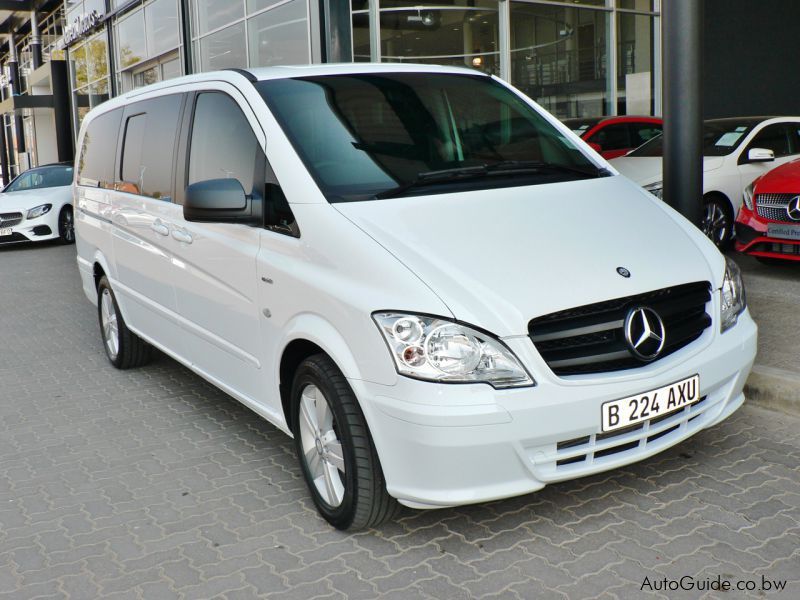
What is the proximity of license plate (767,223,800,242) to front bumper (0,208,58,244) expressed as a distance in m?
12.3

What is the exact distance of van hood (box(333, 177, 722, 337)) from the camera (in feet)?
10.2

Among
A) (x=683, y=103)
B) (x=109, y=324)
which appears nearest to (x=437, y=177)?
(x=683, y=103)

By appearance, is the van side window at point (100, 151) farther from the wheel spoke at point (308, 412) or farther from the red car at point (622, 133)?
the red car at point (622, 133)

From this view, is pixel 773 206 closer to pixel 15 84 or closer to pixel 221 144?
pixel 221 144

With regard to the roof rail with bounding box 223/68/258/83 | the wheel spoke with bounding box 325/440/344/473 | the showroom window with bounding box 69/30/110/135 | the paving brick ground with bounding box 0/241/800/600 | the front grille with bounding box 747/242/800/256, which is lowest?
the paving brick ground with bounding box 0/241/800/600

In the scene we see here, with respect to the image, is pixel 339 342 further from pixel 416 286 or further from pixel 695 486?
pixel 695 486

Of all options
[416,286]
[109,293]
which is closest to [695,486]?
[416,286]

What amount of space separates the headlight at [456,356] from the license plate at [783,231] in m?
5.22

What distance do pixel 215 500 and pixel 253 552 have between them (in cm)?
59

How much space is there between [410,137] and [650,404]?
1.66 meters

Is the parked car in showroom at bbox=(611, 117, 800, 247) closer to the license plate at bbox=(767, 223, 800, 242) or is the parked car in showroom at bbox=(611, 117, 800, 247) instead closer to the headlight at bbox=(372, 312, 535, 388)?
the license plate at bbox=(767, 223, 800, 242)

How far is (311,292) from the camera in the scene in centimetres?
339

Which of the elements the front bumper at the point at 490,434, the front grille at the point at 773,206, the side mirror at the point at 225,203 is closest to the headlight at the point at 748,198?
the front grille at the point at 773,206

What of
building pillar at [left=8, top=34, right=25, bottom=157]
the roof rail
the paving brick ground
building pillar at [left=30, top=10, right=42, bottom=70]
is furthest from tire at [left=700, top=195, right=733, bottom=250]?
building pillar at [left=8, top=34, right=25, bottom=157]
